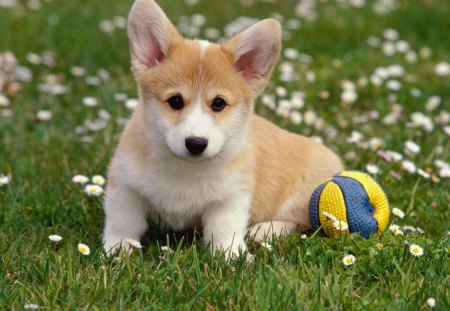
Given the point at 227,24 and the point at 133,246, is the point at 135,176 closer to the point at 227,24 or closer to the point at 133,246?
the point at 133,246

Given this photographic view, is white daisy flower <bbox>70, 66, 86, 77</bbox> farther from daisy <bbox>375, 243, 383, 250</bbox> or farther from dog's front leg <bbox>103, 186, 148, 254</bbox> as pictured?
daisy <bbox>375, 243, 383, 250</bbox>

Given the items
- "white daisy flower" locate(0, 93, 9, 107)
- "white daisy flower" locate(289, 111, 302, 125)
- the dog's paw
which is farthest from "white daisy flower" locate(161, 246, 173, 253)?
"white daisy flower" locate(0, 93, 9, 107)

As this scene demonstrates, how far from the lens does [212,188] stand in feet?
12.8

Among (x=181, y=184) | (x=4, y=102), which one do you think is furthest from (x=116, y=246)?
(x=4, y=102)

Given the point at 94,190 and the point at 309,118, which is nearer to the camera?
the point at 94,190

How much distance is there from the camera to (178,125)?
3594 millimetres

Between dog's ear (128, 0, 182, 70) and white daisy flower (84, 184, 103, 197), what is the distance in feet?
3.17

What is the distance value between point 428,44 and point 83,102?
12.4 feet

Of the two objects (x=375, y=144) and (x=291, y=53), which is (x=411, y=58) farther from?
(x=375, y=144)

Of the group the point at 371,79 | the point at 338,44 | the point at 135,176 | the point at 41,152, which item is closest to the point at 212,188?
the point at 135,176

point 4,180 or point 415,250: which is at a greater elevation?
point 415,250

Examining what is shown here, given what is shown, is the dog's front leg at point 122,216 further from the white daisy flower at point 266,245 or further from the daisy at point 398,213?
the daisy at point 398,213

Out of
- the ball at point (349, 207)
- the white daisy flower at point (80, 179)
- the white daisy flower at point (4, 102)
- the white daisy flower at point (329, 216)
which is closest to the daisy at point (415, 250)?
the ball at point (349, 207)

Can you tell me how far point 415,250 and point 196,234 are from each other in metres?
1.18
